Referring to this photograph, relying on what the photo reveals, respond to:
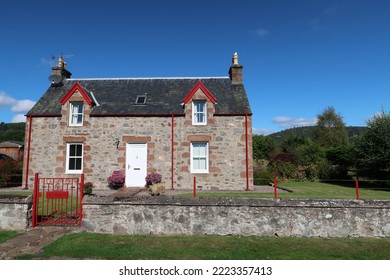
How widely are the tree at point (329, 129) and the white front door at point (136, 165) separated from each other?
→ 3854 centimetres

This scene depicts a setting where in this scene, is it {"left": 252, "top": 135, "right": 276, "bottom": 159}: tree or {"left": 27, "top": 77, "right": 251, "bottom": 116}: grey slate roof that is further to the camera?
{"left": 252, "top": 135, "right": 276, "bottom": 159}: tree

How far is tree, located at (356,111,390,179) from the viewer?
19.7 m

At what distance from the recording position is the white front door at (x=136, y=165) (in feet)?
57.7

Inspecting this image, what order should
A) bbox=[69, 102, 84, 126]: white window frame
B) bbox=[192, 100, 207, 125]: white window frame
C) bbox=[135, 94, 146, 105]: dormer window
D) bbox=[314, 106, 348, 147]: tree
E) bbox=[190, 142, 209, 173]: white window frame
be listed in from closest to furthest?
bbox=[190, 142, 209, 173]: white window frame → bbox=[192, 100, 207, 125]: white window frame → bbox=[69, 102, 84, 126]: white window frame → bbox=[135, 94, 146, 105]: dormer window → bbox=[314, 106, 348, 147]: tree

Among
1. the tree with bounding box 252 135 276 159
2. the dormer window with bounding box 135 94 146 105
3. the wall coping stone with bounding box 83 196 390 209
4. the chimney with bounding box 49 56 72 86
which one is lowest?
the wall coping stone with bounding box 83 196 390 209

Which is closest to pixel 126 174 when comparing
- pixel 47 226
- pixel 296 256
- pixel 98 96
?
A: pixel 98 96

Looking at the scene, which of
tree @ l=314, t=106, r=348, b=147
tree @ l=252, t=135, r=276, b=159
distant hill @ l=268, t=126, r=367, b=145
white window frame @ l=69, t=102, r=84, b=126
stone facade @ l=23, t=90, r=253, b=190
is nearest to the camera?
stone facade @ l=23, t=90, r=253, b=190

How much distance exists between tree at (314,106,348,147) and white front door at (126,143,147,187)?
38545 millimetres

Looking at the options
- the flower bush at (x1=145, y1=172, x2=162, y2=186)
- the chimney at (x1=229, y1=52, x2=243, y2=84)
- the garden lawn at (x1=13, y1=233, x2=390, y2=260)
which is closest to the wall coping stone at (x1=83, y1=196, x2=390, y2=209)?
the garden lawn at (x1=13, y1=233, x2=390, y2=260)

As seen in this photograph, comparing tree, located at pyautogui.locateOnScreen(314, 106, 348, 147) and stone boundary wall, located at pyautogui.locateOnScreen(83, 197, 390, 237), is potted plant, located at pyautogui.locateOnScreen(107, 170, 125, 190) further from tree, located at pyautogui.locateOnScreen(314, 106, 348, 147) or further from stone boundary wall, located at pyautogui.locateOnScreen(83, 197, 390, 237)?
tree, located at pyautogui.locateOnScreen(314, 106, 348, 147)

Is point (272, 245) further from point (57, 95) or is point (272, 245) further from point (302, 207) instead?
point (57, 95)

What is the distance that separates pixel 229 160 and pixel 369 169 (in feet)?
37.6

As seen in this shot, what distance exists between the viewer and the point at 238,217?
301 inches

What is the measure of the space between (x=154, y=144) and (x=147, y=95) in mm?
3917
